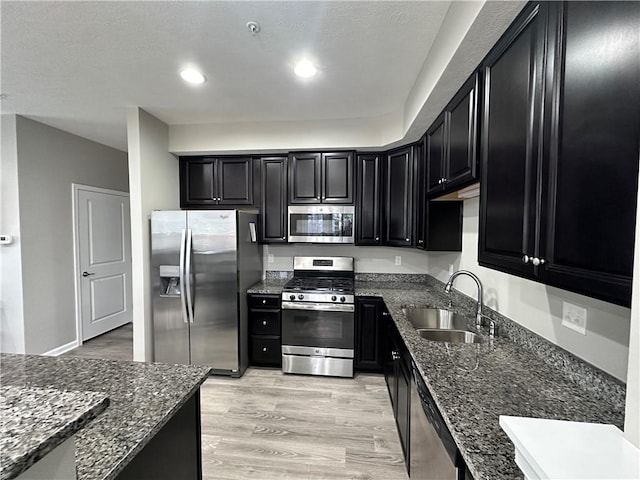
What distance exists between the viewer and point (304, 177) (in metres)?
3.38

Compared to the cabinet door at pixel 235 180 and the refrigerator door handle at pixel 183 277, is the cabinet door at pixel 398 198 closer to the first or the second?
the cabinet door at pixel 235 180

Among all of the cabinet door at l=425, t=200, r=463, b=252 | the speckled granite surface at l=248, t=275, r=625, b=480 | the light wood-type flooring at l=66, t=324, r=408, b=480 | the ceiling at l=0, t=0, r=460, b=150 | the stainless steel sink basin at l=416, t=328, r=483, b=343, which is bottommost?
the light wood-type flooring at l=66, t=324, r=408, b=480

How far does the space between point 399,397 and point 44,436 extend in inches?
85.0

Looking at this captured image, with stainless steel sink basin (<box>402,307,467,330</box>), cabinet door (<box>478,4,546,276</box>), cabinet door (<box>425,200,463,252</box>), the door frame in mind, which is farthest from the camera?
the door frame

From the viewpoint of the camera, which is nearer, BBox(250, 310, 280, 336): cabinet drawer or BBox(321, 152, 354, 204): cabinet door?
BBox(250, 310, 280, 336): cabinet drawer

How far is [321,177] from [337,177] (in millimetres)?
186

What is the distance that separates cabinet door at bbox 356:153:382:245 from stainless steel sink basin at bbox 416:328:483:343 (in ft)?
4.73

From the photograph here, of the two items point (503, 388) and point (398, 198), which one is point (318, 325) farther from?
point (503, 388)

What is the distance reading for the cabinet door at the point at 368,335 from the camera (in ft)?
10.0

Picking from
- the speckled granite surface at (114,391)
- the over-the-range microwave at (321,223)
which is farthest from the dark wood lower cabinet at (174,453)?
the over-the-range microwave at (321,223)

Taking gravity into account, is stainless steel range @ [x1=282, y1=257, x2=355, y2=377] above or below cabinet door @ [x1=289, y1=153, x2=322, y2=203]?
below

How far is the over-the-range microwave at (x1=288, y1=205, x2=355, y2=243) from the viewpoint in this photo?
3.35 metres

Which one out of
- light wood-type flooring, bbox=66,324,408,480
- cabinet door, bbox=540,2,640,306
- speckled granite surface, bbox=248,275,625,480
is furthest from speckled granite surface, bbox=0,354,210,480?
cabinet door, bbox=540,2,640,306

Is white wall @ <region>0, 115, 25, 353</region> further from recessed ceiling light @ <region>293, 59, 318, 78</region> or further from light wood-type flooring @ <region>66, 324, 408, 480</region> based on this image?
recessed ceiling light @ <region>293, 59, 318, 78</region>
